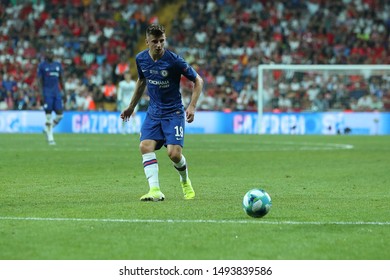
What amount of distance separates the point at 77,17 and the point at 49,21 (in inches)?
53.1

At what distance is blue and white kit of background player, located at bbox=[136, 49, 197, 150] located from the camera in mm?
12133

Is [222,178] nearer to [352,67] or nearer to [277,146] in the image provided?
[277,146]

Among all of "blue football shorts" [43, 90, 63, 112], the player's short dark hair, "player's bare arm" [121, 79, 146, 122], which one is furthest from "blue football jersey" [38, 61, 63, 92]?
the player's short dark hair

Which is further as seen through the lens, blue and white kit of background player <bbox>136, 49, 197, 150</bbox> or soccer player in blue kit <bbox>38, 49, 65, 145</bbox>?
soccer player in blue kit <bbox>38, 49, 65, 145</bbox>

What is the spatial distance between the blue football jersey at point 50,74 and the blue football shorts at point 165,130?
14.1 meters

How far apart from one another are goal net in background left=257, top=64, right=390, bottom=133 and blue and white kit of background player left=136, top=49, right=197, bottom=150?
25225 mm

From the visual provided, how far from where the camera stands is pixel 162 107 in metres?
12.3

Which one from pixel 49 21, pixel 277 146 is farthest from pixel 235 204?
pixel 49 21

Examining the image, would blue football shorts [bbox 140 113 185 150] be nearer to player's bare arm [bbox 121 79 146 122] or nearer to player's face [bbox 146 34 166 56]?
player's bare arm [bbox 121 79 146 122]

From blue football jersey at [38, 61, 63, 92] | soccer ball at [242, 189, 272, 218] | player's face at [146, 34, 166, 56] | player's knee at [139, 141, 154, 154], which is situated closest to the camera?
soccer ball at [242, 189, 272, 218]

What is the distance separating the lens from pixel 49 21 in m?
44.7

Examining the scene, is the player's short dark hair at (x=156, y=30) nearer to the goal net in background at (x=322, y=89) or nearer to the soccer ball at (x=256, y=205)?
the soccer ball at (x=256, y=205)

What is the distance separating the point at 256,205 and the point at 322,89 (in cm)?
2881

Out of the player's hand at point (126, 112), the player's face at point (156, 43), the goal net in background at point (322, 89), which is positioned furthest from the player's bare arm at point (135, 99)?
the goal net in background at point (322, 89)
